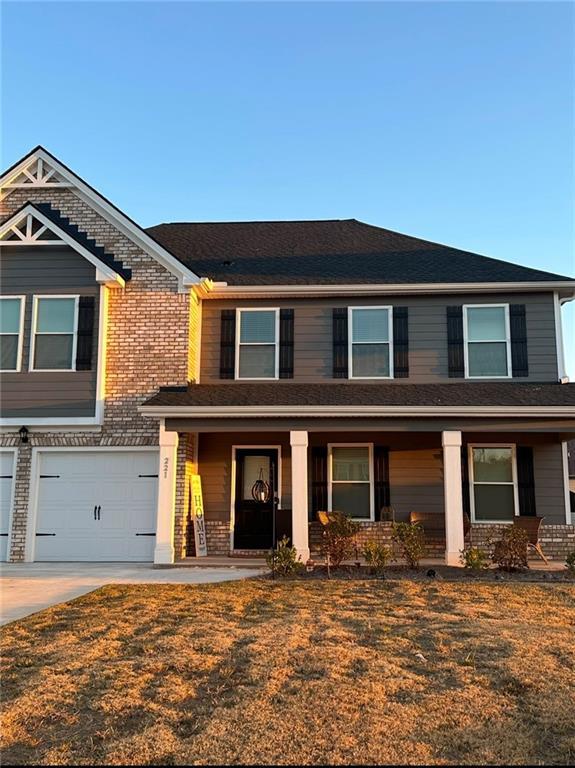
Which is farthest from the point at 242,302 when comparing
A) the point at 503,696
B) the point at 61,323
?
the point at 503,696

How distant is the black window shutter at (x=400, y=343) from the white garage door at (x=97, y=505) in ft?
16.3

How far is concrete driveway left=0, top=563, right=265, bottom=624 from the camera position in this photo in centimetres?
807

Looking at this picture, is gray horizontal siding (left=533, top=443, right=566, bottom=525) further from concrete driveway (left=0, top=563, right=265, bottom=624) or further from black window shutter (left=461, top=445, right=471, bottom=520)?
concrete driveway (left=0, top=563, right=265, bottom=624)

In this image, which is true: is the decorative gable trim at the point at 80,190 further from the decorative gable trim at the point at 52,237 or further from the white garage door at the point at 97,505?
the white garage door at the point at 97,505

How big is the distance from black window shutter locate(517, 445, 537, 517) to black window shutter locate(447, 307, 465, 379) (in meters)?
1.88

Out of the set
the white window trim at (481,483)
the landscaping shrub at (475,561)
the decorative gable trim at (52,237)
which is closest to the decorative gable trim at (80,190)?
the decorative gable trim at (52,237)

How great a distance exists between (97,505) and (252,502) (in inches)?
116

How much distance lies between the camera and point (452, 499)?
36.4ft

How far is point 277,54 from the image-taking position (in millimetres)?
11781

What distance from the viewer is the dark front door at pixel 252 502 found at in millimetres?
12805

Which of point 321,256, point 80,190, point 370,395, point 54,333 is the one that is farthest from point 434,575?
point 80,190

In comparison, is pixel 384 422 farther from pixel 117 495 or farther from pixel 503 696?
pixel 503 696

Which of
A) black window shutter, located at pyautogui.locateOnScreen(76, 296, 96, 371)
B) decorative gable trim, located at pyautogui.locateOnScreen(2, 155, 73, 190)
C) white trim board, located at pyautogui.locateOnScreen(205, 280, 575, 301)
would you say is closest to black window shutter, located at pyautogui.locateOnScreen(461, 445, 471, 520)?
white trim board, located at pyautogui.locateOnScreen(205, 280, 575, 301)

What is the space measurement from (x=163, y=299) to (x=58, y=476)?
3917 millimetres
